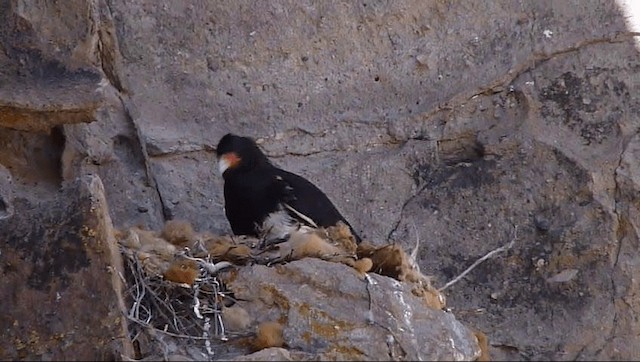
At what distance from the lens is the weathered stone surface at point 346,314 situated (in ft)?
14.8

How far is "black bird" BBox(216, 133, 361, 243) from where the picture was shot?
5781mm

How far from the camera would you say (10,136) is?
584 centimetres

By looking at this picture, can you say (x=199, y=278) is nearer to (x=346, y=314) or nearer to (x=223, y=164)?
(x=346, y=314)

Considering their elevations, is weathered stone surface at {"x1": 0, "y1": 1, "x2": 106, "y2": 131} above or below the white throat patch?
above

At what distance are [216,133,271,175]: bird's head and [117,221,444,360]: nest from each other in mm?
651

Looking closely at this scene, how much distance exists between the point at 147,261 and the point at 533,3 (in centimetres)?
206

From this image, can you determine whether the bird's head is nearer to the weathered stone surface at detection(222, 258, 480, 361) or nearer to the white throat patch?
the white throat patch

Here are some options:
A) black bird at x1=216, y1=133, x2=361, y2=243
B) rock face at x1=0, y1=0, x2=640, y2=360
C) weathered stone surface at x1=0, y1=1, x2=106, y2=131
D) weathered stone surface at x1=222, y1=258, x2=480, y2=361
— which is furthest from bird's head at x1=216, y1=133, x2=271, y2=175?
weathered stone surface at x1=222, y1=258, x2=480, y2=361

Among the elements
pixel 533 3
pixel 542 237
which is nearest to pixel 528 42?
pixel 533 3

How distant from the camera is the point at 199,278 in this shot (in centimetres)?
493

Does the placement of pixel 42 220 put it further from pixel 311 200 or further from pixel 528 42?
pixel 528 42

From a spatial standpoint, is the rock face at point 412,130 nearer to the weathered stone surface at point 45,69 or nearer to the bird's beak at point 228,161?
the weathered stone surface at point 45,69

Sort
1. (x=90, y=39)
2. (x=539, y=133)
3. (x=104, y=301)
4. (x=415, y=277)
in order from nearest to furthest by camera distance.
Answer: (x=104, y=301)
(x=415, y=277)
(x=90, y=39)
(x=539, y=133)

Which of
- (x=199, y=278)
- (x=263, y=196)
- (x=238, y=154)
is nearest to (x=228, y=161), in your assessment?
(x=238, y=154)
